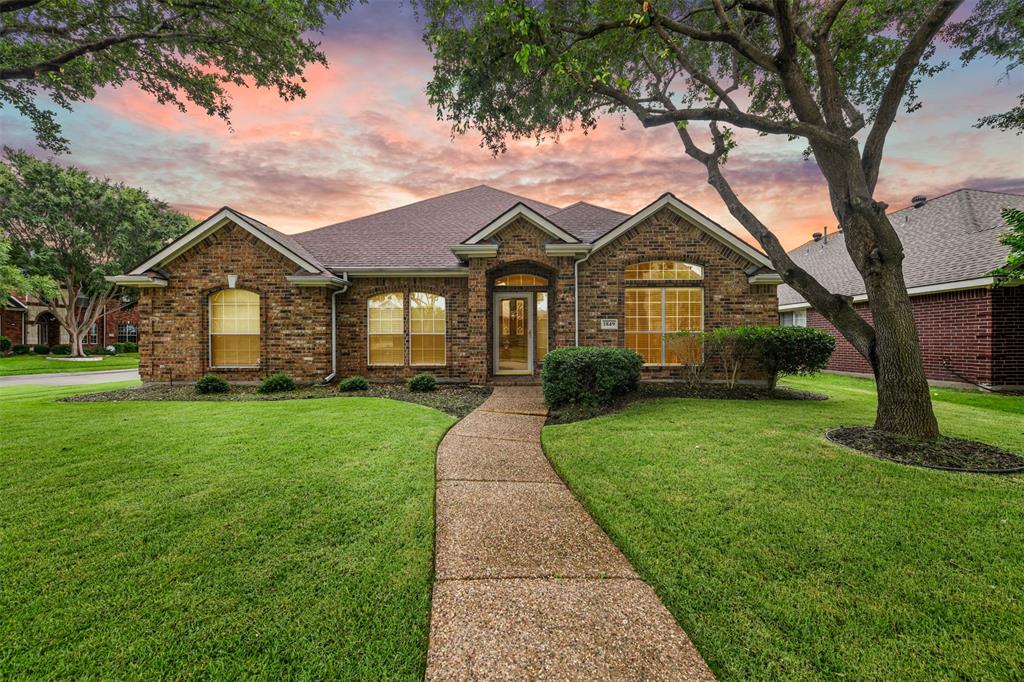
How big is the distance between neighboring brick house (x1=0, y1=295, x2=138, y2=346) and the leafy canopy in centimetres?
501

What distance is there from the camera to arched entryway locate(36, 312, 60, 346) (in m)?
31.5

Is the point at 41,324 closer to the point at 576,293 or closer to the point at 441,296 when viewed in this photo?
the point at 441,296

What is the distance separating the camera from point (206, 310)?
10.8 metres

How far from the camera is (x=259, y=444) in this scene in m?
5.26

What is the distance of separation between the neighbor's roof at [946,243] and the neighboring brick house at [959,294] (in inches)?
1.0

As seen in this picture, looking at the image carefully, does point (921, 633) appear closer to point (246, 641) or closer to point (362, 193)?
point (246, 641)

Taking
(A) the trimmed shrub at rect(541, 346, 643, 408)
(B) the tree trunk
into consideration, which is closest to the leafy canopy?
(A) the trimmed shrub at rect(541, 346, 643, 408)

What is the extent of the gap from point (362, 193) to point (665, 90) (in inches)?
488

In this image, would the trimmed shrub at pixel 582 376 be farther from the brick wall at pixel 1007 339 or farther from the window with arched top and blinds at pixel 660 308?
the brick wall at pixel 1007 339

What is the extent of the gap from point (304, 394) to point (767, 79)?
42.6ft

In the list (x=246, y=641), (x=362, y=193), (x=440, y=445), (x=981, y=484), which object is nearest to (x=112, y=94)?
(x=362, y=193)

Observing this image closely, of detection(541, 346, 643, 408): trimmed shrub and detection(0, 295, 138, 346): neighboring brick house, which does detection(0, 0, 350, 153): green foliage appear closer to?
detection(541, 346, 643, 408): trimmed shrub

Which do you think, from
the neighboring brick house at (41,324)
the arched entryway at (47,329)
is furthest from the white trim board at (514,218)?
the arched entryway at (47,329)

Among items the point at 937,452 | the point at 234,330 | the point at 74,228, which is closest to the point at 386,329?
the point at 234,330
